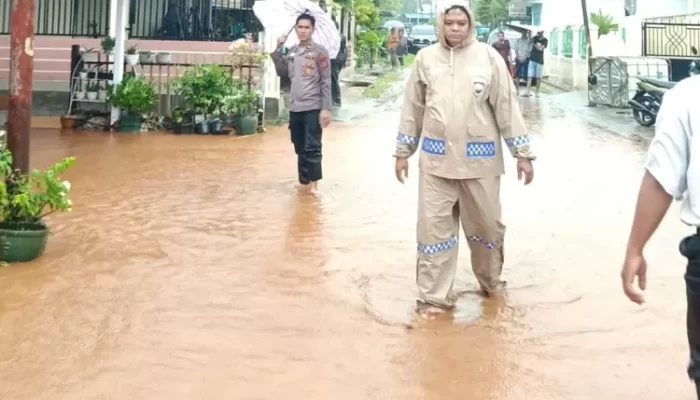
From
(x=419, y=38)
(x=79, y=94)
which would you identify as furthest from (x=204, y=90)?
(x=419, y=38)

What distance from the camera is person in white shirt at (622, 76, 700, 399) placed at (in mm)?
2354

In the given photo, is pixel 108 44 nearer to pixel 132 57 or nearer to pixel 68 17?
pixel 132 57

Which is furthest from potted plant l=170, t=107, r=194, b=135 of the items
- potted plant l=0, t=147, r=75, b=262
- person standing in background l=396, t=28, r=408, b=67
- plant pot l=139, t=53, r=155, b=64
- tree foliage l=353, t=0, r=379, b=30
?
person standing in background l=396, t=28, r=408, b=67

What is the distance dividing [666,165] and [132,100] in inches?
459

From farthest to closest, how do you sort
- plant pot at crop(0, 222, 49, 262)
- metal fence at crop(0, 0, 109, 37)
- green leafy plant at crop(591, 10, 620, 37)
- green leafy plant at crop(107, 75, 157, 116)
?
green leafy plant at crop(591, 10, 620, 37) < metal fence at crop(0, 0, 109, 37) < green leafy plant at crop(107, 75, 157, 116) < plant pot at crop(0, 222, 49, 262)

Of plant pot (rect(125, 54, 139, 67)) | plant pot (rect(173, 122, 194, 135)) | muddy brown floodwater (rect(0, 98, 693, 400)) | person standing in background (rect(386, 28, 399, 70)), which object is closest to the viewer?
muddy brown floodwater (rect(0, 98, 693, 400))

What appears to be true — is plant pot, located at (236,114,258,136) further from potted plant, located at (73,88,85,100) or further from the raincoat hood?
the raincoat hood

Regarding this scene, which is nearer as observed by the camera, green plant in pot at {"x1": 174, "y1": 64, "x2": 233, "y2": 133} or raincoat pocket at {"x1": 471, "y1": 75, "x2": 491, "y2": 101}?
raincoat pocket at {"x1": 471, "y1": 75, "x2": 491, "y2": 101}

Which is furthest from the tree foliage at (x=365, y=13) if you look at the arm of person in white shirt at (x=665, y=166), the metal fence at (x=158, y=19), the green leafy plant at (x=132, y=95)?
the arm of person in white shirt at (x=665, y=166)

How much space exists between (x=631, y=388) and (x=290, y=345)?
1.57 m

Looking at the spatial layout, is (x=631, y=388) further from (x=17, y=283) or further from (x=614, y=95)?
(x=614, y=95)

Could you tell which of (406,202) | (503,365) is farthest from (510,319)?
(406,202)

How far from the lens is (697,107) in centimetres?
234

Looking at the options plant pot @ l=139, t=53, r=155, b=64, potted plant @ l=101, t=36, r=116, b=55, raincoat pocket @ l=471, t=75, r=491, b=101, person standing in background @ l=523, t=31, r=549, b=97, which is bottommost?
raincoat pocket @ l=471, t=75, r=491, b=101
